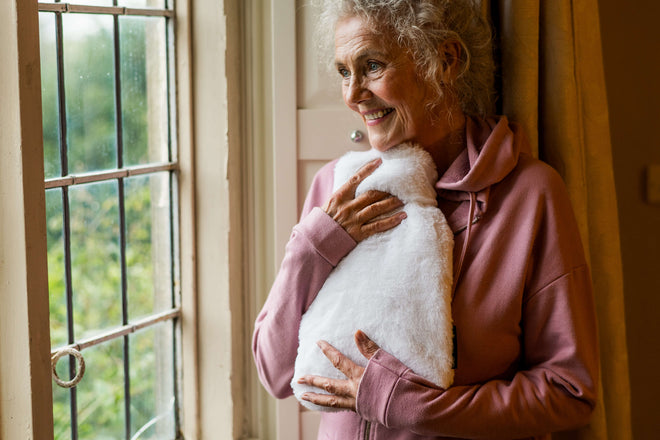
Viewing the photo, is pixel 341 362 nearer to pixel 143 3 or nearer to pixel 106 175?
pixel 106 175

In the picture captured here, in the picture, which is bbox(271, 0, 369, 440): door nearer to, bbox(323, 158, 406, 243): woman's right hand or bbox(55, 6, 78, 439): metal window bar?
bbox(323, 158, 406, 243): woman's right hand

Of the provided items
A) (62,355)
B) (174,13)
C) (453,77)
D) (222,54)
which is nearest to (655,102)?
(453,77)

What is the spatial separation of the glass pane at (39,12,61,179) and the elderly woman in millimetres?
532

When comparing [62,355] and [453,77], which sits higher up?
[453,77]

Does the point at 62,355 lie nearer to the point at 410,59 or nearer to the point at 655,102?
the point at 410,59

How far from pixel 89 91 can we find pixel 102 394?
69 cm

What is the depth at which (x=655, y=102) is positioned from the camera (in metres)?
1.87

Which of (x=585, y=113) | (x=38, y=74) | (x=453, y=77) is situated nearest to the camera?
(x=38, y=74)

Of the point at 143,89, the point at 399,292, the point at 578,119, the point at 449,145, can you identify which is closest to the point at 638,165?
the point at 578,119

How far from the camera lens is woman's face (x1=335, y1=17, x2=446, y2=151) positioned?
138 centimetres

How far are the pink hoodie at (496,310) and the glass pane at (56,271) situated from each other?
1.62ft

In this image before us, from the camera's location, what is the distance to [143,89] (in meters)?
1.76

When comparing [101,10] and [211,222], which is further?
[211,222]

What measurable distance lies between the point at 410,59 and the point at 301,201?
0.53 metres
